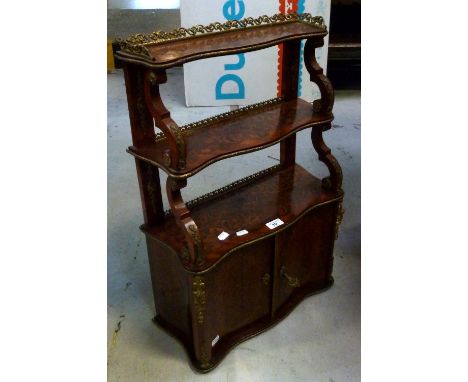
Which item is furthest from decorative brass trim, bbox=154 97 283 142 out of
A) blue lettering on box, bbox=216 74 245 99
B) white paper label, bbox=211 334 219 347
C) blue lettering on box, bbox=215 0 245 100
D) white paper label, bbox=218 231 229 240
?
blue lettering on box, bbox=216 74 245 99

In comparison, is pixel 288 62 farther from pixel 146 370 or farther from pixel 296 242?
pixel 146 370

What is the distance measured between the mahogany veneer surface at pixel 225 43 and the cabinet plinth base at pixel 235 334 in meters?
Answer: 1.18

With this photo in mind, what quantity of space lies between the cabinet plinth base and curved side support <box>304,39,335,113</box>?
2.98ft

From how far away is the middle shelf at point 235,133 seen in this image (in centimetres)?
156

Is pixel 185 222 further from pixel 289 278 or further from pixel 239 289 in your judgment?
pixel 289 278

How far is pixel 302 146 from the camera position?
352 cm

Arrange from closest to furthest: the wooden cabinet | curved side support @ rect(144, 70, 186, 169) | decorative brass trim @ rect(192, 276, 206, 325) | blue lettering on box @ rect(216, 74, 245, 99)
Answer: curved side support @ rect(144, 70, 186, 169) < the wooden cabinet < decorative brass trim @ rect(192, 276, 206, 325) < blue lettering on box @ rect(216, 74, 245, 99)

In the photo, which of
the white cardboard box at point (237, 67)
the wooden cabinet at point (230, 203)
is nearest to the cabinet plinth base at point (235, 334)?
the wooden cabinet at point (230, 203)

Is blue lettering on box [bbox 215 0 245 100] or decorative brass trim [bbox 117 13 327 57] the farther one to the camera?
blue lettering on box [bbox 215 0 245 100]

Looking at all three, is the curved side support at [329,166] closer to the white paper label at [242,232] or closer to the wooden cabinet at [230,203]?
the wooden cabinet at [230,203]

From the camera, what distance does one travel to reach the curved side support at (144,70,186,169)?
55.5 inches

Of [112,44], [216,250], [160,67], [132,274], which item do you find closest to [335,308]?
[216,250]

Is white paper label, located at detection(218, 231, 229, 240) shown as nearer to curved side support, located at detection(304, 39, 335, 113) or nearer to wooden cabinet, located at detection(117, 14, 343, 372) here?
wooden cabinet, located at detection(117, 14, 343, 372)

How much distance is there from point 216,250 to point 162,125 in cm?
53
